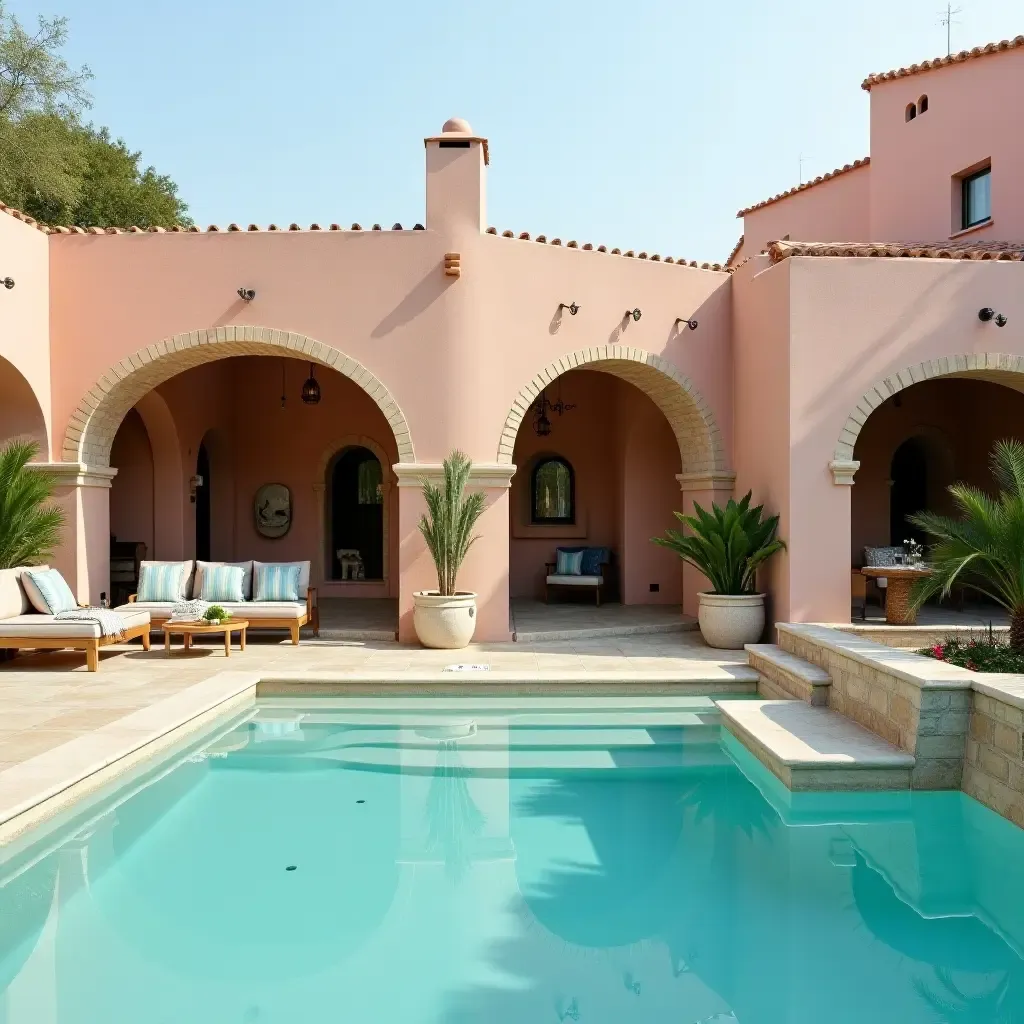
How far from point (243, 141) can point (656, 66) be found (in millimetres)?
7738

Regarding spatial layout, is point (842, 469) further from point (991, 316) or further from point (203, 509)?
point (203, 509)

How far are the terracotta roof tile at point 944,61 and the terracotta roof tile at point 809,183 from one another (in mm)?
1248

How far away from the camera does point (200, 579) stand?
11.3m

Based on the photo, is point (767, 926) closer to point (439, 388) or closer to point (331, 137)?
point (439, 388)

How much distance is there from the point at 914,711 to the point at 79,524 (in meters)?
9.34

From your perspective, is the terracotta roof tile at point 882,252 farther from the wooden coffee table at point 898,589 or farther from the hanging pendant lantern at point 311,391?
the hanging pendant lantern at point 311,391

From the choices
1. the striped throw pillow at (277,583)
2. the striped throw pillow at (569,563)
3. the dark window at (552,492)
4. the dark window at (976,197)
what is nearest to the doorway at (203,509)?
the striped throw pillow at (277,583)

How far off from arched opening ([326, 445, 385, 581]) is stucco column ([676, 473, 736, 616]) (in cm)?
542

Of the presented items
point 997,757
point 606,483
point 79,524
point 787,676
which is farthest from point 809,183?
point 997,757

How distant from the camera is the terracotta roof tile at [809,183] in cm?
1688

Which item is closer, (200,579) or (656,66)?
(656,66)

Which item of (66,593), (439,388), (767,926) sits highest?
(439,388)

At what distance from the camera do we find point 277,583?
441 inches

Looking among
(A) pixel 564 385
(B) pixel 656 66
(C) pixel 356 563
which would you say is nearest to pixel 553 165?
(B) pixel 656 66
